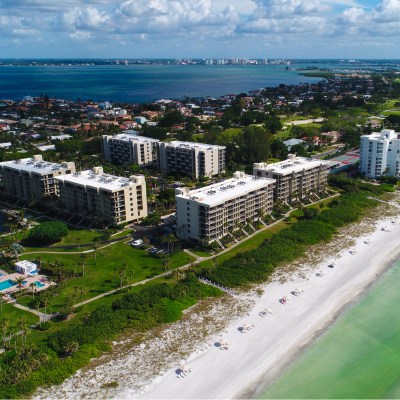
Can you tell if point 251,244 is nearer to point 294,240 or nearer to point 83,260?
point 294,240

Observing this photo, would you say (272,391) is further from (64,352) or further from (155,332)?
(64,352)

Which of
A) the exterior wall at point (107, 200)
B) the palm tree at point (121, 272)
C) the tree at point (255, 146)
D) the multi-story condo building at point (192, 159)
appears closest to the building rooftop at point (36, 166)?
the exterior wall at point (107, 200)

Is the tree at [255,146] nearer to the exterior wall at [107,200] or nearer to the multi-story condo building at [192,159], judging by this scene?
the multi-story condo building at [192,159]

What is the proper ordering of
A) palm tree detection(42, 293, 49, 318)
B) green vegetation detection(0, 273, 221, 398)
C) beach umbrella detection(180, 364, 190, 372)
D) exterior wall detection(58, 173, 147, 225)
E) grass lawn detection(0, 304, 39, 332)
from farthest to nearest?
exterior wall detection(58, 173, 147, 225) < palm tree detection(42, 293, 49, 318) < grass lawn detection(0, 304, 39, 332) < beach umbrella detection(180, 364, 190, 372) < green vegetation detection(0, 273, 221, 398)

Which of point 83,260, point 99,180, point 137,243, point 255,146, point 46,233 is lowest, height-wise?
point 137,243

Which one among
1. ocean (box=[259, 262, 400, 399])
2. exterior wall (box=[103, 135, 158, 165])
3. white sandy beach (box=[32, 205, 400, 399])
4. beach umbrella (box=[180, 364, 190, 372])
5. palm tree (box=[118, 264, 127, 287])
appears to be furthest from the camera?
exterior wall (box=[103, 135, 158, 165])

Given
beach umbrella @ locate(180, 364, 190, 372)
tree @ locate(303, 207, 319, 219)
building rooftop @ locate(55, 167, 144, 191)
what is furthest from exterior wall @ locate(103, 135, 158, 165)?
beach umbrella @ locate(180, 364, 190, 372)

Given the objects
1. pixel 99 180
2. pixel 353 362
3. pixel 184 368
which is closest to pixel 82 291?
pixel 184 368

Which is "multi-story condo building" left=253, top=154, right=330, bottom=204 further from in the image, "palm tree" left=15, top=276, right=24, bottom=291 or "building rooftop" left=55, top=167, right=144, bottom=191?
"palm tree" left=15, top=276, right=24, bottom=291
